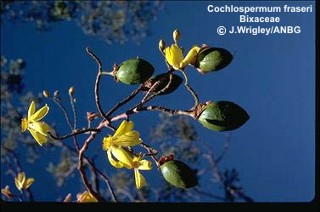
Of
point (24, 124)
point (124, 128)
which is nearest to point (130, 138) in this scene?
point (124, 128)

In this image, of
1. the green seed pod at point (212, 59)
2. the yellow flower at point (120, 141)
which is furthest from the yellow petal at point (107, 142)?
the green seed pod at point (212, 59)

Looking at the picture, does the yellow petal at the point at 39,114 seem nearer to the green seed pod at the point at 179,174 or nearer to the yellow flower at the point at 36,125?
the yellow flower at the point at 36,125

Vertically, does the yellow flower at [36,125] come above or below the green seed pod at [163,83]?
below

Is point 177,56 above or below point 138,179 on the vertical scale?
above

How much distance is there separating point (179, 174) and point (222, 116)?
68 millimetres

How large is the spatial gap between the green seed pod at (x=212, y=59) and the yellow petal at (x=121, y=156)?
0.34ft

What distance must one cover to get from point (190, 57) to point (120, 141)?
99 millimetres

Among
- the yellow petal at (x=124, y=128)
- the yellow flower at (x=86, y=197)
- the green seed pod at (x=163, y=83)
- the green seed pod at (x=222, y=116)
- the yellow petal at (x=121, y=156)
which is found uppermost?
the green seed pod at (x=163, y=83)

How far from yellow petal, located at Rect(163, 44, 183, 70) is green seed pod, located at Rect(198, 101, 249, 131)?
46 millimetres

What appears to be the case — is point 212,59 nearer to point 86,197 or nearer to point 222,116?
point 222,116

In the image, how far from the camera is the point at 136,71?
49cm

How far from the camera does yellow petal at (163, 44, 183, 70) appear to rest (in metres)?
0.47

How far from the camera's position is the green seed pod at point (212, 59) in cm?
48
